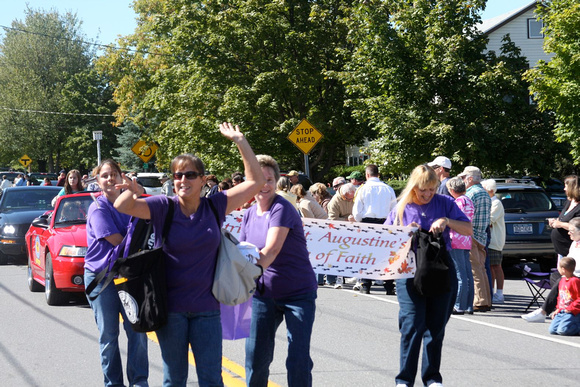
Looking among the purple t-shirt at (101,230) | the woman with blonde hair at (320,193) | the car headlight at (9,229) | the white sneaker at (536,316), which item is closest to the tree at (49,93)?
the car headlight at (9,229)

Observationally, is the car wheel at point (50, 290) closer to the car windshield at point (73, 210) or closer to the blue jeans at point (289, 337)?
the car windshield at point (73, 210)

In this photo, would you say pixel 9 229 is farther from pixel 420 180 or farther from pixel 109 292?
pixel 420 180

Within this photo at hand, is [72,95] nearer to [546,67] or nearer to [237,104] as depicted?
[237,104]

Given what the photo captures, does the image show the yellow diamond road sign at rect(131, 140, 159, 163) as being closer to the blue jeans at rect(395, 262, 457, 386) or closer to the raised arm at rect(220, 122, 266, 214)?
the blue jeans at rect(395, 262, 457, 386)

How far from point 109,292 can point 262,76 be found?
24.6 m

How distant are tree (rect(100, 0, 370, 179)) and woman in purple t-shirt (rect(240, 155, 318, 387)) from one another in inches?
973

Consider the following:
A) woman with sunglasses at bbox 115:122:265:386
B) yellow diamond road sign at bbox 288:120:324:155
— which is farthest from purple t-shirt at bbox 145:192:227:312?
yellow diamond road sign at bbox 288:120:324:155

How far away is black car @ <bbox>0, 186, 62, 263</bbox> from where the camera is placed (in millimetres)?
16406

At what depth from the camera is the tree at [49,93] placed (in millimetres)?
63312

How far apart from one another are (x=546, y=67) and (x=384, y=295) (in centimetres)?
1511

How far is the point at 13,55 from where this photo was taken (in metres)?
64.1

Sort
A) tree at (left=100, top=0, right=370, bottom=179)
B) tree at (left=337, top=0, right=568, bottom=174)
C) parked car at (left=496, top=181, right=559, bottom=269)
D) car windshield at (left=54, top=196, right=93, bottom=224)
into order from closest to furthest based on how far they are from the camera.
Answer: car windshield at (left=54, top=196, right=93, bottom=224) < parked car at (left=496, top=181, right=559, bottom=269) < tree at (left=337, top=0, right=568, bottom=174) < tree at (left=100, top=0, right=370, bottom=179)

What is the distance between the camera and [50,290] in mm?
11016

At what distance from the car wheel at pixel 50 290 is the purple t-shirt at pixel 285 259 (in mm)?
6598
